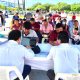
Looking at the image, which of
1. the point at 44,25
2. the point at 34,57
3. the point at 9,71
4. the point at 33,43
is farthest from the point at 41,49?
the point at 44,25

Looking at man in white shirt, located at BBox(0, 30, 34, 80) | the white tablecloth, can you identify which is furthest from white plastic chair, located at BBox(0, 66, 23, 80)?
the white tablecloth

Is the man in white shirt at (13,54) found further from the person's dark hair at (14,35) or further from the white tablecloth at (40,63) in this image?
the white tablecloth at (40,63)

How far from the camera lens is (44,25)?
7809mm

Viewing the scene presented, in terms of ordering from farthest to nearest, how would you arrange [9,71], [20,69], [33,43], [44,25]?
1. [44,25]
2. [33,43]
3. [20,69]
4. [9,71]

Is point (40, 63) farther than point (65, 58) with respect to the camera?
Yes

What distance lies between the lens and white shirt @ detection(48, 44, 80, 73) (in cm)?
323

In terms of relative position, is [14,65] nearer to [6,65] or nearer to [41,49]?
[6,65]

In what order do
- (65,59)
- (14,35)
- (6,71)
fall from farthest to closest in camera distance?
(14,35), (65,59), (6,71)

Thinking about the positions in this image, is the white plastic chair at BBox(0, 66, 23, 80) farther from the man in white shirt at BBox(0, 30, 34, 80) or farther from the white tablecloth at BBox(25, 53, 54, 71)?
the white tablecloth at BBox(25, 53, 54, 71)

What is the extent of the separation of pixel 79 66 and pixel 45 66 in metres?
0.47

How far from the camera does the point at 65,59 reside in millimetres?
3229

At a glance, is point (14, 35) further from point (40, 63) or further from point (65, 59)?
point (65, 59)

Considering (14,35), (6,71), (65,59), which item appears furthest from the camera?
(14,35)

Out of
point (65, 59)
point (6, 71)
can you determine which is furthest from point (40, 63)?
point (6, 71)
